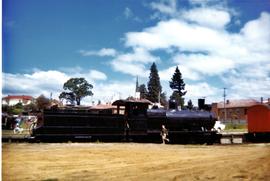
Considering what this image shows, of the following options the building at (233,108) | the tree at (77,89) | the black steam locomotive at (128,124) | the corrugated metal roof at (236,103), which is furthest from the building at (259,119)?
the corrugated metal roof at (236,103)

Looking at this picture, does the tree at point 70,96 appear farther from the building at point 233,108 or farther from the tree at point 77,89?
the building at point 233,108

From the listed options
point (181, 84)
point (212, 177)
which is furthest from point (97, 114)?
point (181, 84)

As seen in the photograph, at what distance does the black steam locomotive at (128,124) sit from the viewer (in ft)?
62.6

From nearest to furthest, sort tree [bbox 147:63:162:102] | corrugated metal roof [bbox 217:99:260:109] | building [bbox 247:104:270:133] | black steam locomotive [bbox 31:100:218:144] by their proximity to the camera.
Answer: black steam locomotive [bbox 31:100:218:144], building [bbox 247:104:270:133], tree [bbox 147:63:162:102], corrugated metal roof [bbox 217:99:260:109]

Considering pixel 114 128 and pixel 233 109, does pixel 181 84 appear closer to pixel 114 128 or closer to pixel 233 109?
pixel 233 109

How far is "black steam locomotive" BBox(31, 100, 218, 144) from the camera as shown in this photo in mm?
19078

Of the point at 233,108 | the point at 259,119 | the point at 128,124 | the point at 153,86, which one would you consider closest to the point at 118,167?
the point at 128,124

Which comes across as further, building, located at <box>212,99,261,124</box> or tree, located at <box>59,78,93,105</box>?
building, located at <box>212,99,261,124</box>

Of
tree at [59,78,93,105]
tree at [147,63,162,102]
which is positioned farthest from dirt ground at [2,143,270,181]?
tree at [147,63,162,102]

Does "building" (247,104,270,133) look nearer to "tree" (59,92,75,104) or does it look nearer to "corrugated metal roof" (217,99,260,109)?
"tree" (59,92,75,104)

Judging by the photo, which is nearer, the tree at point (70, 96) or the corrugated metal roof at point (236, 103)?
the tree at point (70, 96)

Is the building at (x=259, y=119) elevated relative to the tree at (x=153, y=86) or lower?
lower

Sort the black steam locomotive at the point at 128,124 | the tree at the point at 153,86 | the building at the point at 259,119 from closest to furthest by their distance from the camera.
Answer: the black steam locomotive at the point at 128,124 < the building at the point at 259,119 < the tree at the point at 153,86

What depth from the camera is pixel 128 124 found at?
69.8ft
